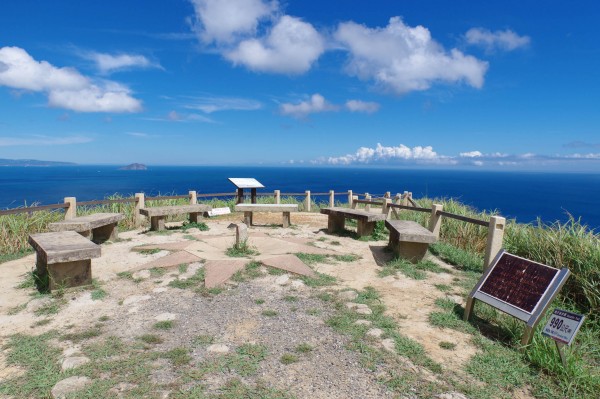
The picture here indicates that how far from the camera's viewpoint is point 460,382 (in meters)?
2.90

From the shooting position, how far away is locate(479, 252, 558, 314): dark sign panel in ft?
11.7

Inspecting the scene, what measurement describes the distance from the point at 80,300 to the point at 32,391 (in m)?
1.99

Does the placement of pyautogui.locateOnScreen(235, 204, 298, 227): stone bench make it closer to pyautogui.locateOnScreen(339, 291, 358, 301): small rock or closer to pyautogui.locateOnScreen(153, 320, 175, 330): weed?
pyautogui.locateOnScreen(339, 291, 358, 301): small rock

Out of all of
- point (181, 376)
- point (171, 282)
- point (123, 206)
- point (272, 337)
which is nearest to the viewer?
point (181, 376)

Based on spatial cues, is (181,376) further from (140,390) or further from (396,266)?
(396,266)

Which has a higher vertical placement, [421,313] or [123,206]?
[123,206]

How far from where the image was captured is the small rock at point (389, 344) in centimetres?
337

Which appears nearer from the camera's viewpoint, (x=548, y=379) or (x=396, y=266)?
(x=548, y=379)

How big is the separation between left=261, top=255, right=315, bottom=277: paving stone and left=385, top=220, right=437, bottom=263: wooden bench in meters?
1.84

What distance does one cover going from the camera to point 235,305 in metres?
4.39

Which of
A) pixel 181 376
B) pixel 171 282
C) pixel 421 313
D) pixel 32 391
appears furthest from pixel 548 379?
pixel 171 282

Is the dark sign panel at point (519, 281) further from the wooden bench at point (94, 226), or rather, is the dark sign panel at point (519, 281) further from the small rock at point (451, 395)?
the wooden bench at point (94, 226)

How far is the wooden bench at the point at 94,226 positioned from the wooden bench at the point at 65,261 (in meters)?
1.73

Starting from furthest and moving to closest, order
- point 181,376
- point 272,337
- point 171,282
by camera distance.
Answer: point 171,282 < point 272,337 < point 181,376
